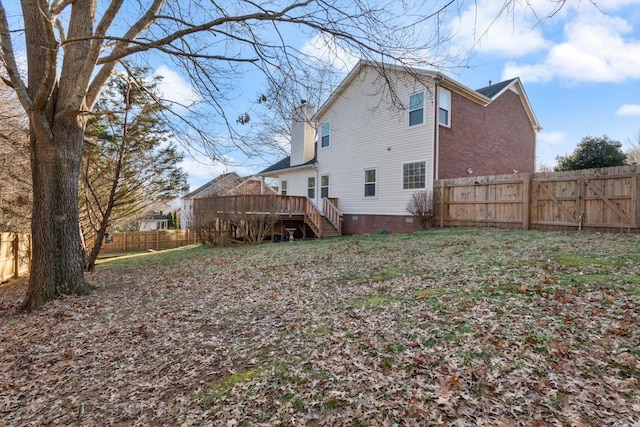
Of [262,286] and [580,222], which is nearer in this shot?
[262,286]

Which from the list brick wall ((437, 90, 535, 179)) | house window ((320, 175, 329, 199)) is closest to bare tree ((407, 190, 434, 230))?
brick wall ((437, 90, 535, 179))

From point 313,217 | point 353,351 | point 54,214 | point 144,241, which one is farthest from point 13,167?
point 144,241

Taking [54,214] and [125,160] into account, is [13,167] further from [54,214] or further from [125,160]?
[54,214]

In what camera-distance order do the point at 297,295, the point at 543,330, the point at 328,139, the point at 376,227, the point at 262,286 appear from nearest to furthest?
the point at 543,330, the point at 297,295, the point at 262,286, the point at 376,227, the point at 328,139

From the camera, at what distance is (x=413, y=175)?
1331 centimetres

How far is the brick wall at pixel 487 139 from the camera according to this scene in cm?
1322

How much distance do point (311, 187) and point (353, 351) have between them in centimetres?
1574

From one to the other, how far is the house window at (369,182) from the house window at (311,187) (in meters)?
3.97

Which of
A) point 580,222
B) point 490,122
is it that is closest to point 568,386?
point 580,222

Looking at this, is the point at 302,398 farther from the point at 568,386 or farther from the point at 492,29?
the point at 492,29

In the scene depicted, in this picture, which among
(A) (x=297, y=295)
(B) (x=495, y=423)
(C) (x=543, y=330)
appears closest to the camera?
(B) (x=495, y=423)

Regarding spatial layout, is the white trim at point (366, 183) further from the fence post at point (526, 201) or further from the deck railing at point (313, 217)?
the fence post at point (526, 201)

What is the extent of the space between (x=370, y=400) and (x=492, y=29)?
3902 millimetres

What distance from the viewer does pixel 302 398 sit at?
2633mm
